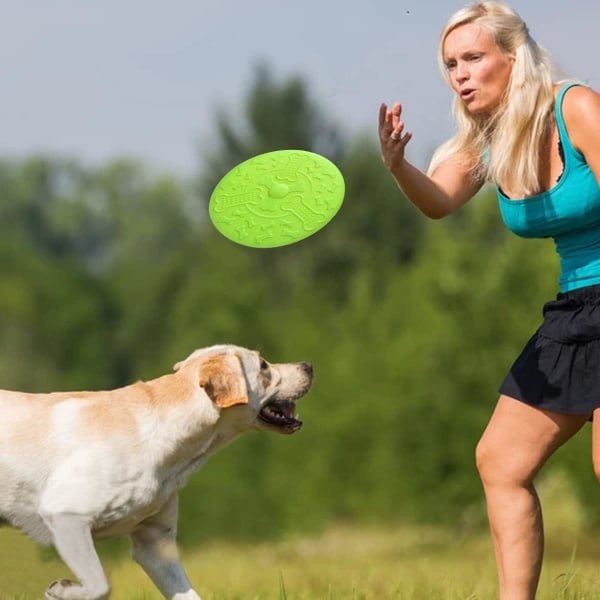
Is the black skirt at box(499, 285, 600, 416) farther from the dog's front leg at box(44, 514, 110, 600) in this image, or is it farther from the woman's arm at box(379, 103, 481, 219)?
the dog's front leg at box(44, 514, 110, 600)

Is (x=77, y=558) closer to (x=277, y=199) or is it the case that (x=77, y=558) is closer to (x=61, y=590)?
(x=61, y=590)

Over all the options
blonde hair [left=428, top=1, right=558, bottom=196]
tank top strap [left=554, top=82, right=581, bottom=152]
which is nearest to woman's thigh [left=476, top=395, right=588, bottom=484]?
blonde hair [left=428, top=1, right=558, bottom=196]

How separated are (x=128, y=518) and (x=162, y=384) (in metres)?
0.65

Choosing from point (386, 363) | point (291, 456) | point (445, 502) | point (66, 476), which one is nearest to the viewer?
point (66, 476)

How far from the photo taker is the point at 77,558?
17.3 ft

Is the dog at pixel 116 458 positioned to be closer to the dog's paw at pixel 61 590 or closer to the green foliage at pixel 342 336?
the dog's paw at pixel 61 590

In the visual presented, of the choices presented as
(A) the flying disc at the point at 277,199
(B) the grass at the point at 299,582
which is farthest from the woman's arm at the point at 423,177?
(B) the grass at the point at 299,582

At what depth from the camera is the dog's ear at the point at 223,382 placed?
5.60 meters

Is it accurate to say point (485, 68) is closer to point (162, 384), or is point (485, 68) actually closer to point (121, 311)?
point (162, 384)

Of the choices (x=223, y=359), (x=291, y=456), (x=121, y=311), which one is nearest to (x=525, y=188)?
(x=223, y=359)

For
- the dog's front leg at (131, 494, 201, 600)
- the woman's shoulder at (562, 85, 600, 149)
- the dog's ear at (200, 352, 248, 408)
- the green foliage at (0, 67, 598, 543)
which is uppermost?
the woman's shoulder at (562, 85, 600, 149)

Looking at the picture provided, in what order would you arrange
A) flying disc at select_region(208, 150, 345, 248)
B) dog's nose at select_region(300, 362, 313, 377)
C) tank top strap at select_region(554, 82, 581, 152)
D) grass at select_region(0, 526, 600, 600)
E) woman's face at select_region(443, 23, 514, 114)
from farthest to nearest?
dog's nose at select_region(300, 362, 313, 377)
grass at select_region(0, 526, 600, 600)
flying disc at select_region(208, 150, 345, 248)
woman's face at select_region(443, 23, 514, 114)
tank top strap at select_region(554, 82, 581, 152)

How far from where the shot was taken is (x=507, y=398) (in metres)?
5.09

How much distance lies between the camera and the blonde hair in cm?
484
